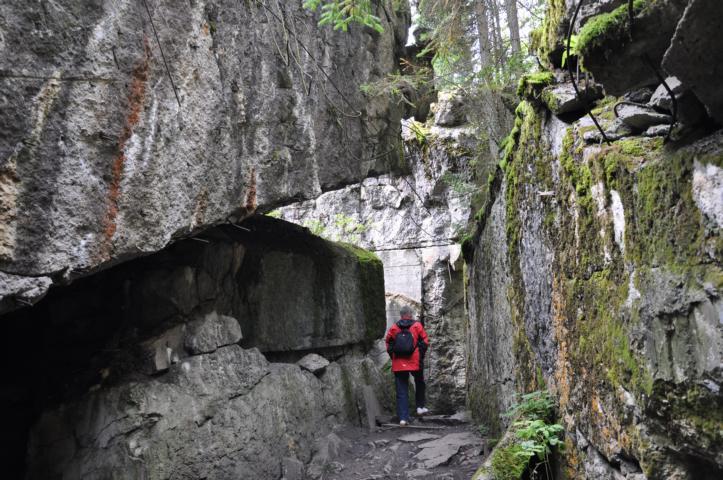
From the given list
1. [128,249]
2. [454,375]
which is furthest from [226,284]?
[454,375]

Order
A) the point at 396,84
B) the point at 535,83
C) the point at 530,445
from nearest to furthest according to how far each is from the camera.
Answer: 1. the point at 530,445
2. the point at 535,83
3. the point at 396,84

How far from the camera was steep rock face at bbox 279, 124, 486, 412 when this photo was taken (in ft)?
40.4

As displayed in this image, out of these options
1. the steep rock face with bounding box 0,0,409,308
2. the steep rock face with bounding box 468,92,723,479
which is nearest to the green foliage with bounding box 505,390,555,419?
the steep rock face with bounding box 468,92,723,479

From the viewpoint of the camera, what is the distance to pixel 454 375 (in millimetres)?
12242

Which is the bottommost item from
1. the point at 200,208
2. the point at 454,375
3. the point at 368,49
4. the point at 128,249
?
the point at 454,375

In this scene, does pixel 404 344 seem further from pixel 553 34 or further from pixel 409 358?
pixel 553 34

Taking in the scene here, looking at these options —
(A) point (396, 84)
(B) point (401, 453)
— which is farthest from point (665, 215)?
(A) point (396, 84)

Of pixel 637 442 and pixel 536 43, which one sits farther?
pixel 536 43

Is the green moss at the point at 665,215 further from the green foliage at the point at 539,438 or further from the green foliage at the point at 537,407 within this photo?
the green foliage at the point at 537,407

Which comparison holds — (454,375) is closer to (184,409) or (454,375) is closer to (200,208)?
(184,409)

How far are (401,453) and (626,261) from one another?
16.0 ft

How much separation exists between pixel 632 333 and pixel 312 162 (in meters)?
4.15

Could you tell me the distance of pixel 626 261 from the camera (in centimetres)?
245

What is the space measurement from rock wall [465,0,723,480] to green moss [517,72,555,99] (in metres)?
0.02
